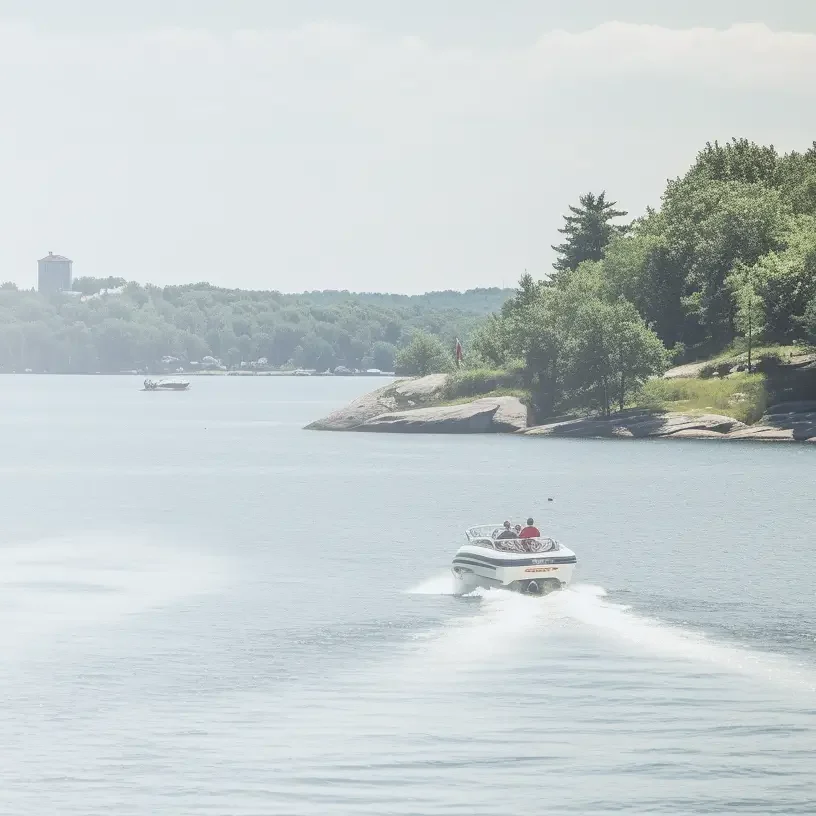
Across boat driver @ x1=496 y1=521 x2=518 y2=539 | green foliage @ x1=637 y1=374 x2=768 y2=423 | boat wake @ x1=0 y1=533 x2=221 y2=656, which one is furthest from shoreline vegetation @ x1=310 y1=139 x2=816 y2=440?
boat driver @ x1=496 y1=521 x2=518 y2=539

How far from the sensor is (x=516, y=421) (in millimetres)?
166625

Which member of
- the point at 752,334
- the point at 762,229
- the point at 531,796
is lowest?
the point at 531,796

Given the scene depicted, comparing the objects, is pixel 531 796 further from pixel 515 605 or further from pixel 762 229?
pixel 762 229

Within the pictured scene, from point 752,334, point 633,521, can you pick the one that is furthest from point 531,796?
point 752,334

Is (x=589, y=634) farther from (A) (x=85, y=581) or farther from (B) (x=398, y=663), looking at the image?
(A) (x=85, y=581)

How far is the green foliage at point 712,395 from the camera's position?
489ft

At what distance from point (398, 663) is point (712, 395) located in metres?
107

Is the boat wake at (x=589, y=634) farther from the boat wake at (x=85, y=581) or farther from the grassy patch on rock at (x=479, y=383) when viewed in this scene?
the grassy patch on rock at (x=479, y=383)

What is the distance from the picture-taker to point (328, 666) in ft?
166

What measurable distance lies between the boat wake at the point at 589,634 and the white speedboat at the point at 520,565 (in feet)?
1.69

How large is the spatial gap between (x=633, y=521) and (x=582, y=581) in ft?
83.5

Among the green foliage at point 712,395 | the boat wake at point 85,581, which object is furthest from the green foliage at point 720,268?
the boat wake at point 85,581

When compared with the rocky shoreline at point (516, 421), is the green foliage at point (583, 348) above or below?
above

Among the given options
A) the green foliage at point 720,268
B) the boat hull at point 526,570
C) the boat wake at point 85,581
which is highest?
the green foliage at point 720,268
